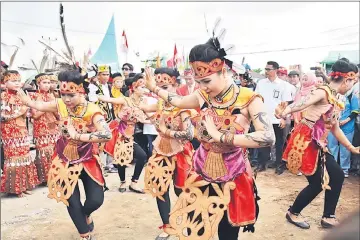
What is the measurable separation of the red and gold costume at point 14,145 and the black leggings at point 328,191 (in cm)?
376

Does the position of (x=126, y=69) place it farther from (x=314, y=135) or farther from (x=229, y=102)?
(x=229, y=102)

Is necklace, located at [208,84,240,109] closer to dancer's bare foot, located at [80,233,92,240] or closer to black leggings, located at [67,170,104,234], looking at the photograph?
black leggings, located at [67,170,104,234]

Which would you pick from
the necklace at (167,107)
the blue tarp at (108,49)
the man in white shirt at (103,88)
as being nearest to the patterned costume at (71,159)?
the necklace at (167,107)

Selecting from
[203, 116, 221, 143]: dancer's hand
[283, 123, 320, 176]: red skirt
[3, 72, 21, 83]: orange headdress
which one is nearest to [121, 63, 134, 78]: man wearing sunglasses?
[3, 72, 21, 83]: orange headdress

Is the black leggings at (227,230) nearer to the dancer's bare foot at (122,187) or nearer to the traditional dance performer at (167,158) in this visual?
the traditional dance performer at (167,158)

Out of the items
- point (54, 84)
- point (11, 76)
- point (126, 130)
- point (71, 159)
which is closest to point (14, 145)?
point (11, 76)

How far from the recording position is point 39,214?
4789 millimetres

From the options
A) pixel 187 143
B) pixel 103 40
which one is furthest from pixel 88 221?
pixel 103 40

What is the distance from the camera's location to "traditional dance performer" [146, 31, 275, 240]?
2713 millimetres

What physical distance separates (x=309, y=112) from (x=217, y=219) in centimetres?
199

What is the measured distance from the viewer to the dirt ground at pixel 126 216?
4199mm

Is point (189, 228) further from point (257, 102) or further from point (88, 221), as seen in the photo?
point (88, 221)

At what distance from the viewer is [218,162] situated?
2781 mm

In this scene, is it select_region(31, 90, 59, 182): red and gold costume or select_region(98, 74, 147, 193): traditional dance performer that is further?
select_region(31, 90, 59, 182): red and gold costume
